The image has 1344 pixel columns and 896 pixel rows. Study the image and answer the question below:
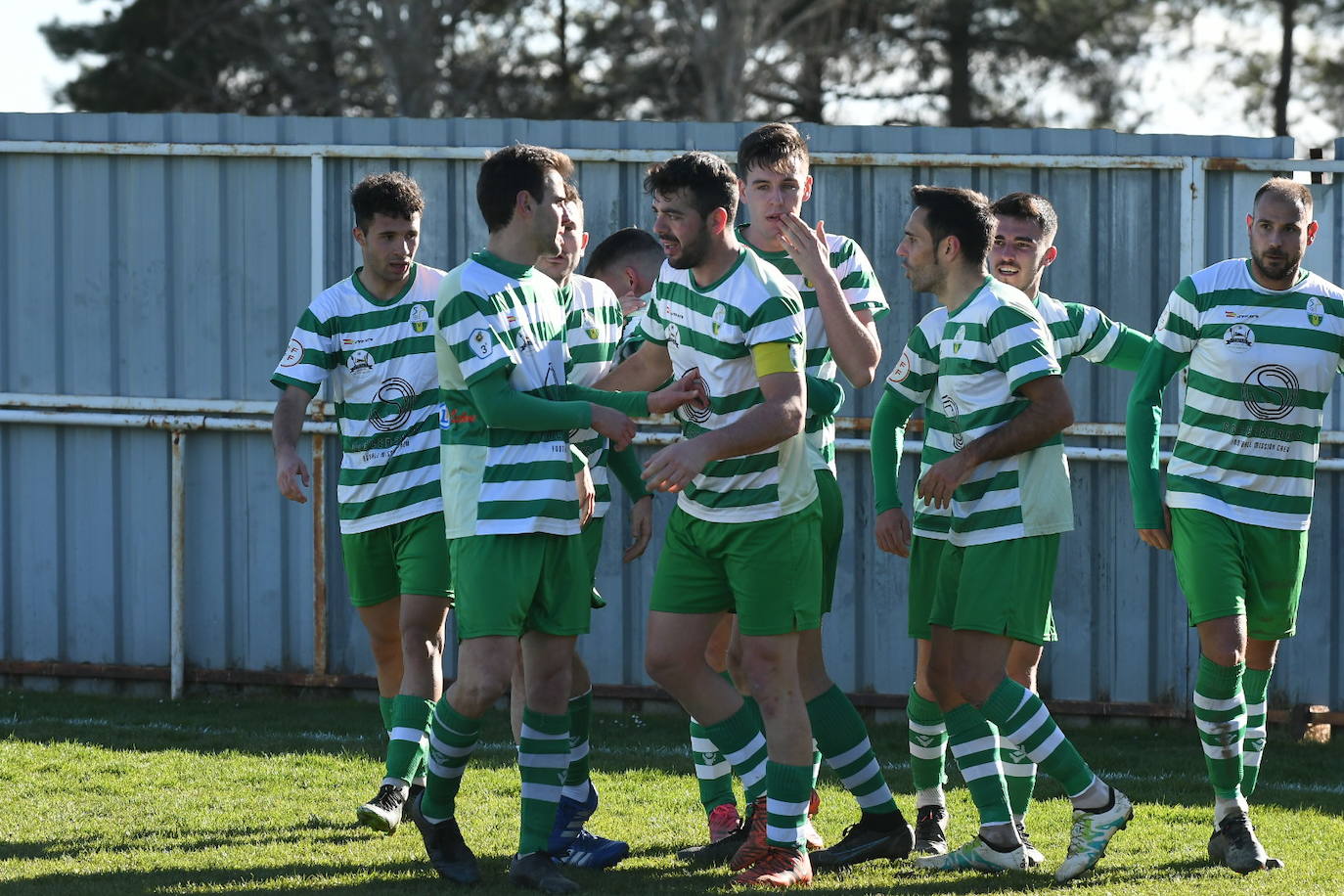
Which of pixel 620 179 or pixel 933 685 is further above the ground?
pixel 620 179

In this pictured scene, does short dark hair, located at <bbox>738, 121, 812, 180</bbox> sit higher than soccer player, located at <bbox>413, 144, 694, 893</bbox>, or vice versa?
short dark hair, located at <bbox>738, 121, 812, 180</bbox>

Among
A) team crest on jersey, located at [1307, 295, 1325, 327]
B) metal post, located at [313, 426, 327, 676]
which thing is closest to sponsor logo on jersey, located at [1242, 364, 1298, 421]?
team crest on jersey, located at [1307, 295, 1325, 327]

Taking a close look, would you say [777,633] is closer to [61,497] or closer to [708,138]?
[708,138]

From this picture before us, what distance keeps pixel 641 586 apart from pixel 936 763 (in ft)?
10.1

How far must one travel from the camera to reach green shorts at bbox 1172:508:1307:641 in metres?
5.53

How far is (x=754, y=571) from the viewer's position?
5020 millimetres

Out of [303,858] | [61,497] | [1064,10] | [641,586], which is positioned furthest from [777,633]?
[1064,10]

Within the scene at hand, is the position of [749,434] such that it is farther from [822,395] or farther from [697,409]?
[822,395]

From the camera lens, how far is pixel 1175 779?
7.06 m

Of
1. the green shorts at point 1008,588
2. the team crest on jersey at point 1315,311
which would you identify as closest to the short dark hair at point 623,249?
the green shorts at point 1008,588

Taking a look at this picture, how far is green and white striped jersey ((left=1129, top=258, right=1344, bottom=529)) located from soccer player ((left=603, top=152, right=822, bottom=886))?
138cm

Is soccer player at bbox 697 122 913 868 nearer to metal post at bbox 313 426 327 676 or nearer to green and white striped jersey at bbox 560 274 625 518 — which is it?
green and white striped jersey at bbox 560 274 625 518

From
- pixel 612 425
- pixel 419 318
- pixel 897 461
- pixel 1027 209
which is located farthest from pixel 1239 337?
pixel 419 318

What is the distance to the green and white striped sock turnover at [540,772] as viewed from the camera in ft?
16.6
